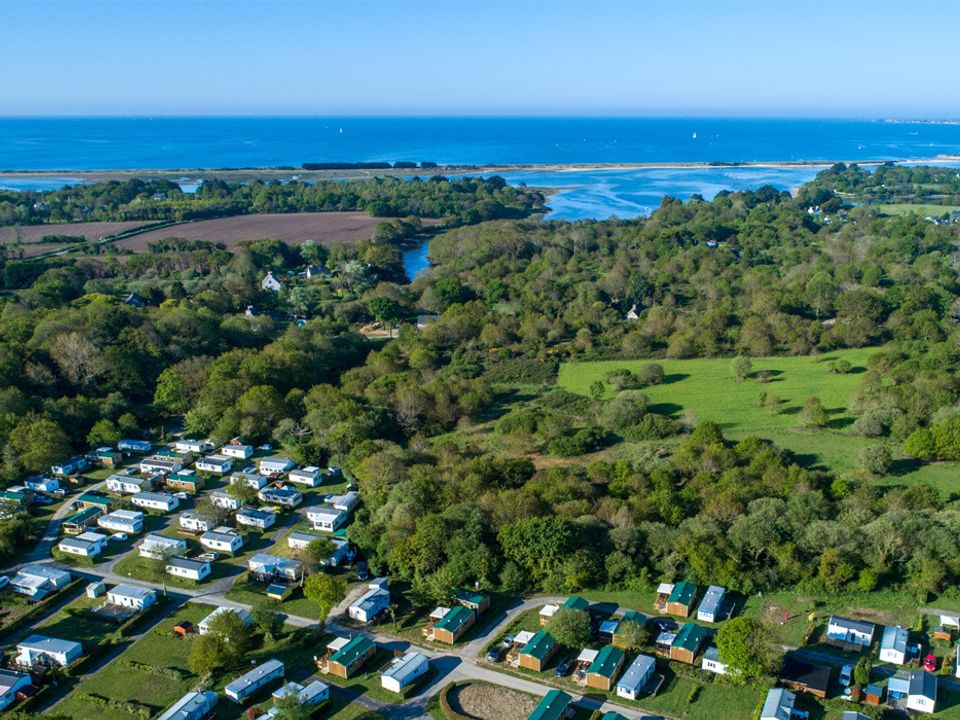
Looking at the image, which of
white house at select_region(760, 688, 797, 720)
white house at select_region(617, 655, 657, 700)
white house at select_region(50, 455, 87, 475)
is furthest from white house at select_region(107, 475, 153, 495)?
white house at select_region(760, 688, 797, 720)

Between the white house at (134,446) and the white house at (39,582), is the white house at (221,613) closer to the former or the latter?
the white house at (39,582)

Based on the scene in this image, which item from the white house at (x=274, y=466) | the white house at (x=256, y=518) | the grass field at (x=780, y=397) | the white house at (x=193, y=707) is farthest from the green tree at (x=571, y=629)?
the white house at (x=274, y=466)

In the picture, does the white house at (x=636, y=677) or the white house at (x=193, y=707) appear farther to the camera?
the white house at (x=636, y=677)

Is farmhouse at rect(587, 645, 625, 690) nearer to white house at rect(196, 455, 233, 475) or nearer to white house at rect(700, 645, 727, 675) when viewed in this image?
white house at rect(700, 645, 727, 675)

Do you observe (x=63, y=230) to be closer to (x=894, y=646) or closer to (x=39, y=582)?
(x=39, y=582)

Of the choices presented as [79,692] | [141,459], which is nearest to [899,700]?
[79,692]

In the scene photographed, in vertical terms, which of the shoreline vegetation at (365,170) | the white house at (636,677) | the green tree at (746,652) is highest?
the shoreline vegetation at (365,170)
